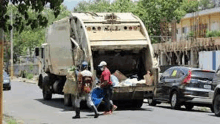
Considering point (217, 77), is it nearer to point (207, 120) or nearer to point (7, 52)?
point (207, 120)

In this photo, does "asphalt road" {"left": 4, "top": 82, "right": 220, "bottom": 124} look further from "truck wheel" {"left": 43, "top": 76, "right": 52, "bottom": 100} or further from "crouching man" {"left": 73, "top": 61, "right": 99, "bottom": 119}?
"truck wheel" {"left": 43, "top": 76, "right": 52, "bottom": 100}

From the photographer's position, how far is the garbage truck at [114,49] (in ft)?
65.2

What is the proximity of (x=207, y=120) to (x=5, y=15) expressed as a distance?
787 centimetres

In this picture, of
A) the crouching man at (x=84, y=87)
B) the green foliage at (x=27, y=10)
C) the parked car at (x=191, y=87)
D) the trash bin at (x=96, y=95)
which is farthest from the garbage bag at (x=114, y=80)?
the green foliage at (x=27, y=10)

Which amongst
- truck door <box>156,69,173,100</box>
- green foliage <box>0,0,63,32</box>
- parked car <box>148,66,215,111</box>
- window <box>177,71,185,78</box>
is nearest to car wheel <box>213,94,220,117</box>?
parked car <box>148,66,215,111</box>

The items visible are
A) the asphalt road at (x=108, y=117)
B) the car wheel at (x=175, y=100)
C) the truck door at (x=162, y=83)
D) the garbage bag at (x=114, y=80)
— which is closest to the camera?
the asphalt road at (x=108, y=117)

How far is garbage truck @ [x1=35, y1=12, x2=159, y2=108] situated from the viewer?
19.9 m

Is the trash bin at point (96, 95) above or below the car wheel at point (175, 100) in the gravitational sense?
above

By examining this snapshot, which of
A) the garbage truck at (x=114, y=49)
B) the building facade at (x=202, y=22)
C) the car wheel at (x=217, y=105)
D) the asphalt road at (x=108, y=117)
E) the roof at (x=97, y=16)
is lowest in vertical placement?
the asphalt road at (x=108, y=117)

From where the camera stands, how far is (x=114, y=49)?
20.5 meters

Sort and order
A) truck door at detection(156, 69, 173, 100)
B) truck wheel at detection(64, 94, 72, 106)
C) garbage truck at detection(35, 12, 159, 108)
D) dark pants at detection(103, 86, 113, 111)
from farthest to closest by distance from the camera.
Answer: truck door at detection(156, 69, 173, 100), truck wheel at detection(64, 94, 72, 106), garbage truck at detection(35, 12, 159, 108), dark pants at detection(103, 86, 113, 111)

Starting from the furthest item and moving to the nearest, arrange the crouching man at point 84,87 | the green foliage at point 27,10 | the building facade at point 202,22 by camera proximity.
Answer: the building facade at point 202,22 → the crouching man at point 84,87 → the green foliage at point 27,10

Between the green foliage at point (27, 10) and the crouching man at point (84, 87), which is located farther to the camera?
the crouching man at point (84, 87)

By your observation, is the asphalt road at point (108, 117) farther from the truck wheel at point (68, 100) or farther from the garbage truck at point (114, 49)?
the garbage truck at point (114, 49)
